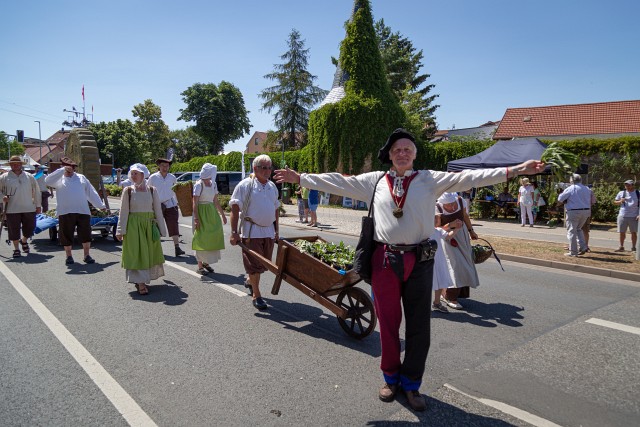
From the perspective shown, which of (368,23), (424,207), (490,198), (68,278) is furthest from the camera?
(368,23)

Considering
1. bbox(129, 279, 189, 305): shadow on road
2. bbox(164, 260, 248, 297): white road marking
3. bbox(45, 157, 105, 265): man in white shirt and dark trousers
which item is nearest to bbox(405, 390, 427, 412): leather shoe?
bbox(164, 260, 248, 297): white road marking

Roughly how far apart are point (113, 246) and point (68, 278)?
3.27 m

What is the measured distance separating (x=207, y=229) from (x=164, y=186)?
2169 millimetres

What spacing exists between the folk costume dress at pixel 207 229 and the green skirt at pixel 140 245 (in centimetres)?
92

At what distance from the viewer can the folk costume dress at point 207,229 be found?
24.9 ft

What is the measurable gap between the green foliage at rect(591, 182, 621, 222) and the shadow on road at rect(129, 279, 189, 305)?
1740 centimetres

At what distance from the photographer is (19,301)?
605cm

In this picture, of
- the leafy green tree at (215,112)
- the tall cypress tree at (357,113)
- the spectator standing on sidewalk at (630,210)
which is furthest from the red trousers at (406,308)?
the leafy green tree at (215,112)

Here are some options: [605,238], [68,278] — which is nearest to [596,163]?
[605,238]

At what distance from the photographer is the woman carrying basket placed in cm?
654

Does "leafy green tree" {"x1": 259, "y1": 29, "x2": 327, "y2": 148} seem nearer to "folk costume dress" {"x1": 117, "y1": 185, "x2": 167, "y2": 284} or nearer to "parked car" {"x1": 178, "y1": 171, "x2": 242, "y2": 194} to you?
"parked car" {"x1": 178, "y1": 171, "x2": 242, "y2": 194}

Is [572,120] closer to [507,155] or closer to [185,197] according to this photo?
[507,155]

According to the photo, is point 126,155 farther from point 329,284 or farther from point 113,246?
point 329,284

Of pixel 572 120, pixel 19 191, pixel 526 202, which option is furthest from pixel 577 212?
pixel 572 120
